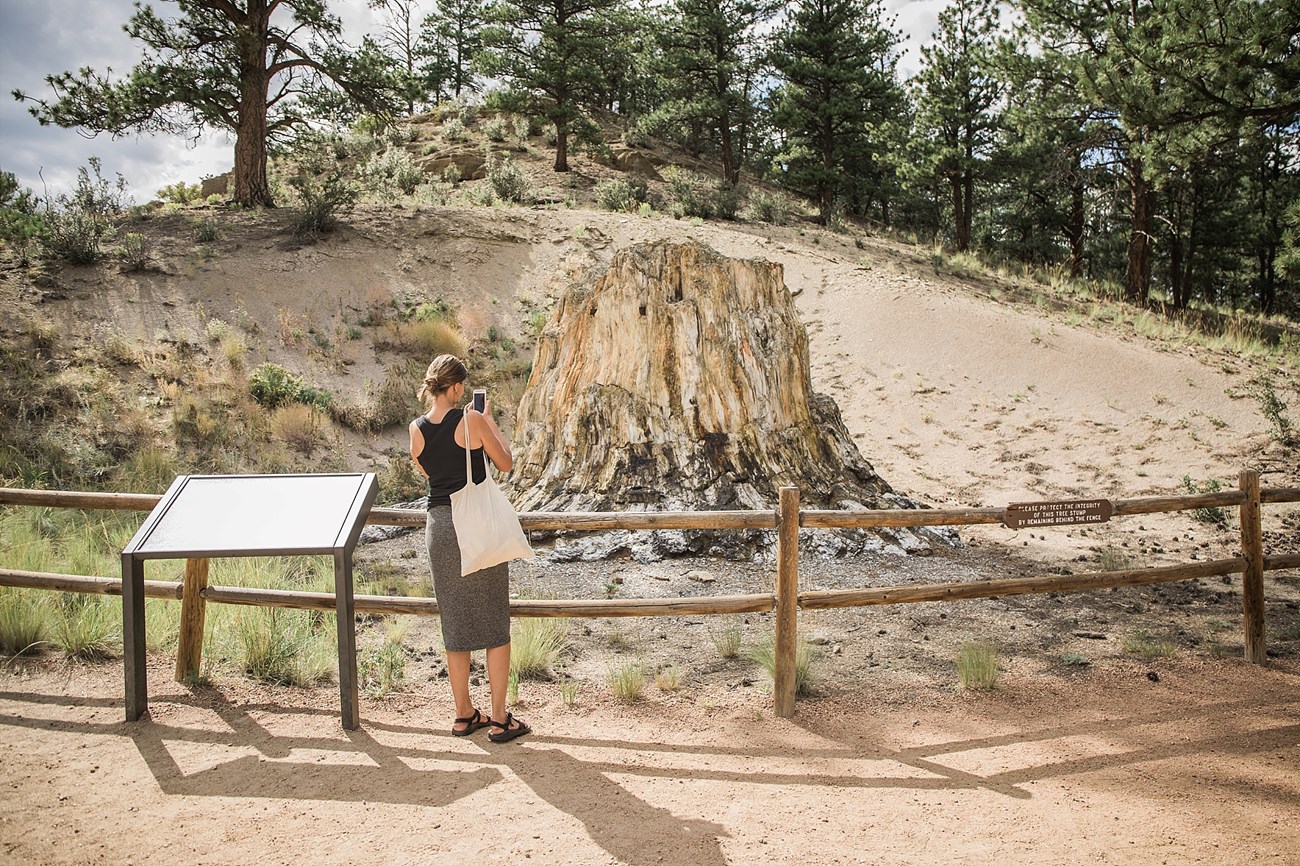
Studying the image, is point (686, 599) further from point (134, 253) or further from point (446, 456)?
point (134, 253)

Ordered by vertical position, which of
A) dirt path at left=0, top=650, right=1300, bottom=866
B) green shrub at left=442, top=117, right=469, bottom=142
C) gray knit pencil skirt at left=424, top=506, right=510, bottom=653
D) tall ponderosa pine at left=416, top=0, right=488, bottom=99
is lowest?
dirt path at left=0, top=650, right=1300, bottom=866

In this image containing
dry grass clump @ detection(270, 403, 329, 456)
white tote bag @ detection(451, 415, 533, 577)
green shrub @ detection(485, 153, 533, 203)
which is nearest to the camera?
white tote bag @ detection(451, 415, 533, 577)

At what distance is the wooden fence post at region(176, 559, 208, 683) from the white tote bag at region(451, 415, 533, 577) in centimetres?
213

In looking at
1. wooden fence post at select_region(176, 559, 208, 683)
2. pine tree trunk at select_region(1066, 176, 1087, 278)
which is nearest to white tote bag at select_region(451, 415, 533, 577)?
wooden fence post at select_region(176, 559, 208, 683)

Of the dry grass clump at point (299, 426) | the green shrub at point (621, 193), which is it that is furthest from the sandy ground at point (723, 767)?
the green shrub at point (621, 193)

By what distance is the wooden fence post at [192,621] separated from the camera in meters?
5.25

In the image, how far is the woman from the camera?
420cm

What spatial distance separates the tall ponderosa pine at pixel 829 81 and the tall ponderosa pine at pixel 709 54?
64.2 inches

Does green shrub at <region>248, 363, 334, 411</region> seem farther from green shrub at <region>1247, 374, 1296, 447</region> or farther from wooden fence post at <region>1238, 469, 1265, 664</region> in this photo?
green shrub at <region>1247, 374, 1296, 447</region>

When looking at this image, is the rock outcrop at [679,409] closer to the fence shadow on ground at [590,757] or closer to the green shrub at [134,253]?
the fence shadow on ground at [590,757]

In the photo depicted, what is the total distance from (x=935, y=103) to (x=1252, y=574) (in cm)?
2330

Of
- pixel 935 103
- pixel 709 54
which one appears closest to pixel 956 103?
pixel 935 103

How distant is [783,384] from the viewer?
10078mm

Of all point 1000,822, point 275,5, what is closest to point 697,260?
point 1000,822
